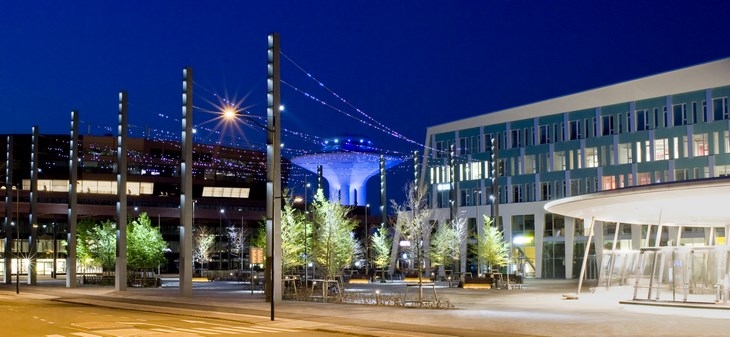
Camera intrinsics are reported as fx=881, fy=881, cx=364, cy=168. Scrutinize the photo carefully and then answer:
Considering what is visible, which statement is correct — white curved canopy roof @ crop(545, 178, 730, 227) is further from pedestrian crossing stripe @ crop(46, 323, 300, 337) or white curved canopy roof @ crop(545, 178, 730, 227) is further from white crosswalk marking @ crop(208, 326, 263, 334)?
white crosswalk marking @ crop(208, 326, 263, 334)

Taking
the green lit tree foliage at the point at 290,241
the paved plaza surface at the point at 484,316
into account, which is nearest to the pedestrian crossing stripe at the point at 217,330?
the paved plaza surface at the point at 484,316

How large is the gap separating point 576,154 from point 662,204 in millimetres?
57224

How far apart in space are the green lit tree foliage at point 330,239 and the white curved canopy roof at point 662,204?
2287cm

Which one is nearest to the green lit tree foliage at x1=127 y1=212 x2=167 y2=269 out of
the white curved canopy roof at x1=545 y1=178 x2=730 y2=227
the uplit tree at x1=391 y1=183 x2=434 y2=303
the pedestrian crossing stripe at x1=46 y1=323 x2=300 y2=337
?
the uplit tree at x1=391 y1=183 x2=434 y2=303

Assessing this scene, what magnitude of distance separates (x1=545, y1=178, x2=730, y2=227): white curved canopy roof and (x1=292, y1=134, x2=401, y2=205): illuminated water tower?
79.2 metres

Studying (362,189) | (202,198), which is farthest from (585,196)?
(202,198)

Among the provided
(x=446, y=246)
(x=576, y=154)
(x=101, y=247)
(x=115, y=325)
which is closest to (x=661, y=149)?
(x=576, y=154)

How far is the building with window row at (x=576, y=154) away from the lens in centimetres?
8044

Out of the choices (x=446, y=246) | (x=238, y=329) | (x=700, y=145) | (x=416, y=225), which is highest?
(x=700, y=145)

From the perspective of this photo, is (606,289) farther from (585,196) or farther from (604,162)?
(604,162)

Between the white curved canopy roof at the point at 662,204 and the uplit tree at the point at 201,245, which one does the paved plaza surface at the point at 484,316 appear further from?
the uplit tree at the point at 201,245

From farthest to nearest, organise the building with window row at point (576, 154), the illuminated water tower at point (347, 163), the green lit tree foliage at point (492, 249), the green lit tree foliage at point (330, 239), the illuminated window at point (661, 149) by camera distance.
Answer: the illuminated water tower at point (347, 163) → the illuminated window at point (661, 149) → the building with window row at point (576, 154) → the green lit tree foliage at point (492, 249) → the green lit tree foliage at point (330, 239)

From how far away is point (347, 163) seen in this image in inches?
5153

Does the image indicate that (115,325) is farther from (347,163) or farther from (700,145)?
(347,163)
